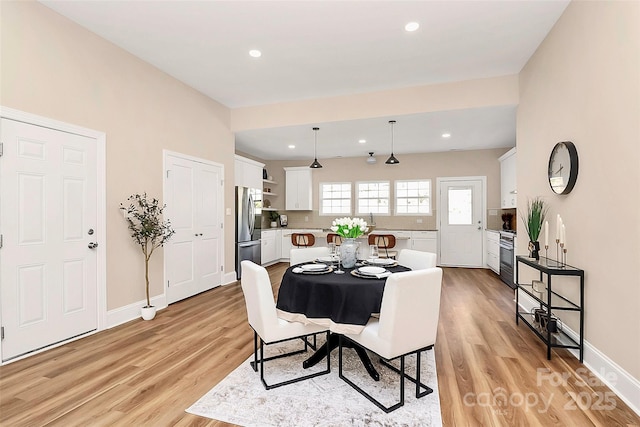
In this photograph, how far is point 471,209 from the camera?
288 inches

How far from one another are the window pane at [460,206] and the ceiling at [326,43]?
7.87 ft

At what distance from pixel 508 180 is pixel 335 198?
3.92 m

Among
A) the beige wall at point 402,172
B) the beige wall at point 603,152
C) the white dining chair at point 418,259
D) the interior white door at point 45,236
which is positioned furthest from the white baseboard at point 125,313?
the beige wall at point 402,172

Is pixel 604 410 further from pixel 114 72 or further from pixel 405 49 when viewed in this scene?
pixel 114 72

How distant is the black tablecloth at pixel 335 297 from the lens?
7.16 feet

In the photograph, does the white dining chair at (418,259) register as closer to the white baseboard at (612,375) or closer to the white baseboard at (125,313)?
the white baseboard at (612,375)

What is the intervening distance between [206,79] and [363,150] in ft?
13.0

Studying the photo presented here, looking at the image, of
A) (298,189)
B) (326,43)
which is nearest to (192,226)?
(326,43)

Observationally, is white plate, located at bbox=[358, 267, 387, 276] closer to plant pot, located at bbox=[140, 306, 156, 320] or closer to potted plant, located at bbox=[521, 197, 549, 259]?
potted plant, located at bbox=[521, 197, 549, 259]

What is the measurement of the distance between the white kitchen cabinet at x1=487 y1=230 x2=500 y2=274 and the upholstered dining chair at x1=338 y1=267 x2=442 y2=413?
4.88 metres

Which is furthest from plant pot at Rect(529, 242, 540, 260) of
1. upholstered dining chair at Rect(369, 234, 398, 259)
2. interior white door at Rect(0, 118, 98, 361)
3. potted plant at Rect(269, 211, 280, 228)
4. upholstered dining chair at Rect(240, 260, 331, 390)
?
potted plant at Rect(269, 211, 280, 228)

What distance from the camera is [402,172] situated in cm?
780

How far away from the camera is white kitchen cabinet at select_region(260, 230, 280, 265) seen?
23.1ft

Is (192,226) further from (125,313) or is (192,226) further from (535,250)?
(535,250)
